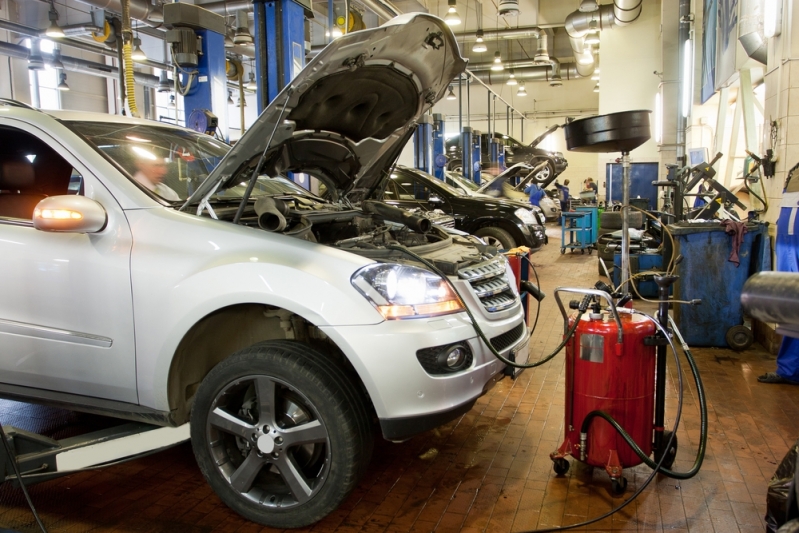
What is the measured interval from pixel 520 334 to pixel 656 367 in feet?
2.25

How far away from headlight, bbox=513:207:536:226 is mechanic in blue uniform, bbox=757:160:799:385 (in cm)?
469

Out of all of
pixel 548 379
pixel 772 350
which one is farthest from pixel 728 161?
pixel 548 379

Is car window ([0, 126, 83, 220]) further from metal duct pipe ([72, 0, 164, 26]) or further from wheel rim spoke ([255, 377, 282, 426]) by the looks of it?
metal duct pipe ([72, 0, 164, 26])

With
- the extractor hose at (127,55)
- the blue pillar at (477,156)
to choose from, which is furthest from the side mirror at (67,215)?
the blue pillar at (477,156)

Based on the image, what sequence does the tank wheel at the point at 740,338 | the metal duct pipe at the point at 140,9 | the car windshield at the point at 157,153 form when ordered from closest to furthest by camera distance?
the car windshield at the point at 157,153 < the tank wheel at the point at 740,338 < the metal duct pipe at the point at 140,9

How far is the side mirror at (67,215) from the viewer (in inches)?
96.2

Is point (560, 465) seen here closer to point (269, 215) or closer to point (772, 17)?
point (269, 215)

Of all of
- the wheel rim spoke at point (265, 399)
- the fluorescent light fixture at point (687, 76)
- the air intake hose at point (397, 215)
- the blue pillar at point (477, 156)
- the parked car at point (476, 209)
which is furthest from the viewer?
the blue pillar at point (477, 156)

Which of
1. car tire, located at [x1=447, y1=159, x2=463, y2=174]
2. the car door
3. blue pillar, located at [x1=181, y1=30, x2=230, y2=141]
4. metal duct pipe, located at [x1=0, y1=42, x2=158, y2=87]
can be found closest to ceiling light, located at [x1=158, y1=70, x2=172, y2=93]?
metal duct pipe, located at [x1=0, y1=42, x2=158, y2=87]

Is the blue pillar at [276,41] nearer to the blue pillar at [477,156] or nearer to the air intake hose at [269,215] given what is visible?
the air intake hose at [269,215]

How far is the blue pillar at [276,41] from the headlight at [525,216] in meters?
4.69

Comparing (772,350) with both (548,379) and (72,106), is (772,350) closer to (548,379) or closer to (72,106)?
(548,379)

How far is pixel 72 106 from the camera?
1975cm

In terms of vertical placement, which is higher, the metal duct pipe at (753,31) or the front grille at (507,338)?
the metal duct pipe at (753,31)
